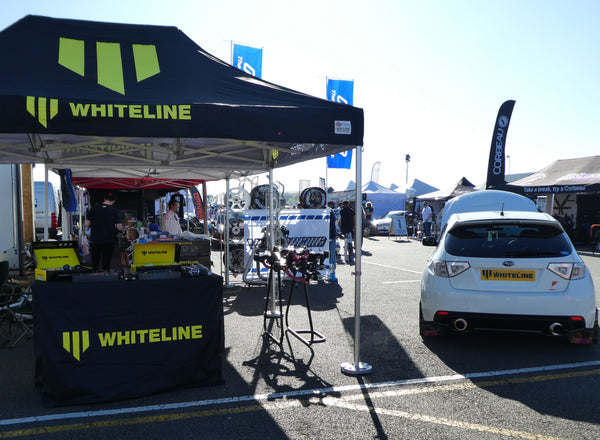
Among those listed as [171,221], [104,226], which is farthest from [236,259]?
[104,226]

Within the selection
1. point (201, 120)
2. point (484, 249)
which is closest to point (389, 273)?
point (484, 249)

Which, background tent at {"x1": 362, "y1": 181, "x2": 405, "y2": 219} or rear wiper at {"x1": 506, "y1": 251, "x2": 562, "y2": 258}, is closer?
rear wiper at {"x1": 506, "y1": 251, "x2": 562, "y2": 258}

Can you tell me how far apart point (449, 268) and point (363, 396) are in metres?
1.77

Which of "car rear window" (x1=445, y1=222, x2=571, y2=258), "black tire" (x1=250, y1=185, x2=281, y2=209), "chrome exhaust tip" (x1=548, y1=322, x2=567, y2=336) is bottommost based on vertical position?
"chrome exhaust tip" (x1=548, y1=322, x2=567, y2=336)

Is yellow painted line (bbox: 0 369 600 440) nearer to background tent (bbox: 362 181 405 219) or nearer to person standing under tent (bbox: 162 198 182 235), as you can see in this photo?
person standing under tent (bbox: 162 198 182 235)

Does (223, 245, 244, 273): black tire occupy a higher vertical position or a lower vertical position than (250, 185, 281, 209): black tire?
lower

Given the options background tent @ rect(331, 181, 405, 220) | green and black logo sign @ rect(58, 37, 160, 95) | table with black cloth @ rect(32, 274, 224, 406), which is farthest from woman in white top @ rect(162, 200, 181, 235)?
background tent @ rect(331, 181, 405, 220)

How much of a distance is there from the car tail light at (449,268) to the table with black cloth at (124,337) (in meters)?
2.37

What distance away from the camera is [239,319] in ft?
20.8

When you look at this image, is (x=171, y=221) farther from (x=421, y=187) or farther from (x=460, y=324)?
(x=421, y=187)

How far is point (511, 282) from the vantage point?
4508mm

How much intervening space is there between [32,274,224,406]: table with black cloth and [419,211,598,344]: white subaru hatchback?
241cm

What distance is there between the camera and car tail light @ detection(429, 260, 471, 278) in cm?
467

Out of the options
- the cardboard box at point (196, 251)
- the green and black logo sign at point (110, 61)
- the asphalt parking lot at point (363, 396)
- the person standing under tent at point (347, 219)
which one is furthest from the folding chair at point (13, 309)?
the person standing under tent at point (347, 219)
